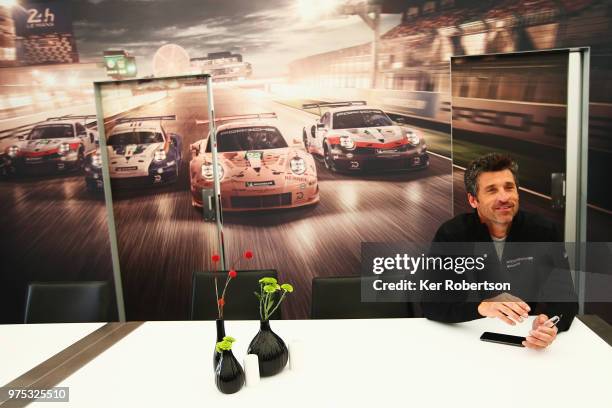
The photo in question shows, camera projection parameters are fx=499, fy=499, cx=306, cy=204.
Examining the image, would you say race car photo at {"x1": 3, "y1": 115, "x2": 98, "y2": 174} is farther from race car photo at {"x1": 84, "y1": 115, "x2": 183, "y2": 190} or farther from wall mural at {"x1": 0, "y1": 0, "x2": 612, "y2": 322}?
race car photo at {"x1": 84, "y1": 115, "x2": 183, "y2": 190}

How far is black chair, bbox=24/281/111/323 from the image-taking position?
106 inches

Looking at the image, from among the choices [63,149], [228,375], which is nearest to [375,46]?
[63,149]

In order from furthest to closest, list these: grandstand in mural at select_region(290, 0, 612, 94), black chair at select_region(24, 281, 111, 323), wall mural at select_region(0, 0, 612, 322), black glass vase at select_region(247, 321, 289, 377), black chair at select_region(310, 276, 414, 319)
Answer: wall mural at select_region(0, 0, 612, 322), grandstand in mural at select_region(290, 0, 612, 94), black chair at select_region(24, 281, 111, 323), black chair at select_region(310, 276, 414, 319), black glass vase at select_region(247, 321, 289, 377)

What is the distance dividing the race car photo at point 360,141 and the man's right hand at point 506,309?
2.10m

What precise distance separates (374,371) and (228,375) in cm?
53

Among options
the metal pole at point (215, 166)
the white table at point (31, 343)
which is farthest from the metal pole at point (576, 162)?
the white table at point (31, 343)

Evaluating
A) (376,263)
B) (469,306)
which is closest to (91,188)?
(376,263)

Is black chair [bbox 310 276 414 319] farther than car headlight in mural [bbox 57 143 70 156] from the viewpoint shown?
No

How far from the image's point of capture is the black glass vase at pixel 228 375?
1699 mm

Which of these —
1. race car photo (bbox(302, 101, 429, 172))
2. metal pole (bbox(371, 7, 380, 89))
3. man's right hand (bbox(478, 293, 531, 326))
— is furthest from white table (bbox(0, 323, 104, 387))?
metal pole (bbox(371, 7, 380, 89))

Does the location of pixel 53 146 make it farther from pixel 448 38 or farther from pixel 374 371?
pixel 374 371

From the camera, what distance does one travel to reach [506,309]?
1998 millimetres

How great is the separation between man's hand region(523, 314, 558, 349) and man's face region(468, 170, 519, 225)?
53 centimetres

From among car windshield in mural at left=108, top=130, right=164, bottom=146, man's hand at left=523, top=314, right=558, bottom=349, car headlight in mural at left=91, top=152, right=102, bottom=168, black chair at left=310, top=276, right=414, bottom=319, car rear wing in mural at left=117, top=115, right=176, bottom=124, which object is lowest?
black chair at left=310, top=276, right=414, bottom=319
